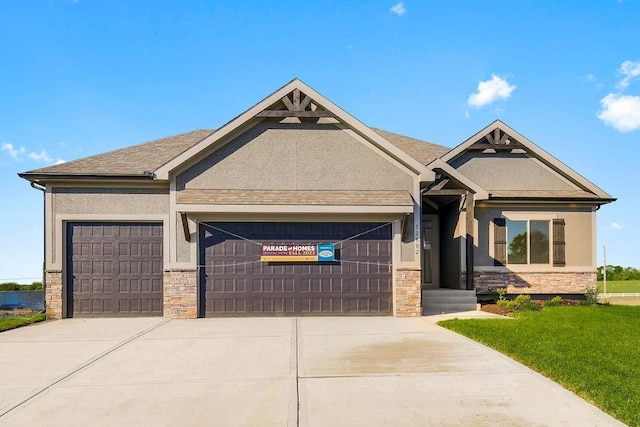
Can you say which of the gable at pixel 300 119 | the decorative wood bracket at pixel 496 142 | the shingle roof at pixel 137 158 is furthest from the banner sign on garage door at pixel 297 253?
the decorative wood bracket at pixel 496 142

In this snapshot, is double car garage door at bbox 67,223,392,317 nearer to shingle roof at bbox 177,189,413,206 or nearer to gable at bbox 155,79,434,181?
shingle roof at bbox 177,189,413,206

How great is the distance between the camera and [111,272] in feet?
40.2

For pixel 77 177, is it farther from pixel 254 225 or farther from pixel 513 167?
pixel 513 167

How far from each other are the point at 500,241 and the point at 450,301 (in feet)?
9.73

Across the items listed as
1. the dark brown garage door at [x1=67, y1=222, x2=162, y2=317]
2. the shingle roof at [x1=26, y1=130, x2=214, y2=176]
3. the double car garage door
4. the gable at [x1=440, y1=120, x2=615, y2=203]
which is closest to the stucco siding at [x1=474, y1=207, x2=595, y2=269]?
the gable at [x1=440, y1=120, x2=615, y2=203]

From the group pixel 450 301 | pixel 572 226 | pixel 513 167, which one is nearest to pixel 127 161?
pixel 450 301

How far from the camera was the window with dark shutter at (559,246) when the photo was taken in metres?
14.9

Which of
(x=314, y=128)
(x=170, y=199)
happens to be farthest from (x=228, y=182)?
(x=314, y=128)

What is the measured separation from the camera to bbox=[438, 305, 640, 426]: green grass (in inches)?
220

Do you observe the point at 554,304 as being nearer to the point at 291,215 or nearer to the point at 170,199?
the point at 291,215

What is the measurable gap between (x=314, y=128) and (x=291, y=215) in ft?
8.24

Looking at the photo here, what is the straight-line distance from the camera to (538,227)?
15070 mm

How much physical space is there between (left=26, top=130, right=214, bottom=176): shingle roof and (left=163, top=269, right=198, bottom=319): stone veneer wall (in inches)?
118

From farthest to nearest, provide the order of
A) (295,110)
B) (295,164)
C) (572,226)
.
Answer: (572,226) < (295,164) < (295,110)
